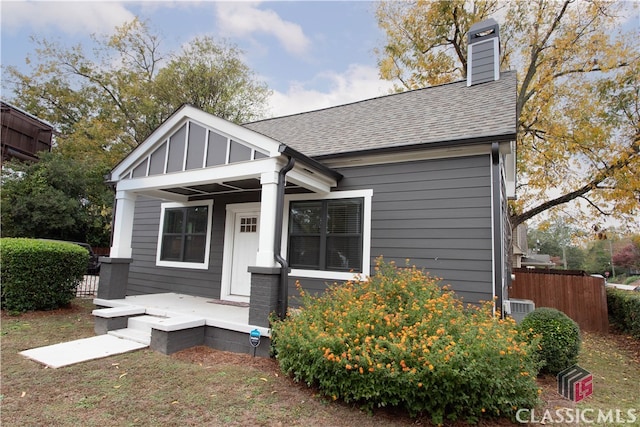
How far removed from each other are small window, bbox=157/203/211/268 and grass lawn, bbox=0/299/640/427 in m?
3.22

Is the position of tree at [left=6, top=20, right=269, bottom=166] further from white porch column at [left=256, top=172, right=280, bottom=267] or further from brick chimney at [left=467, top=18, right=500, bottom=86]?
white porch column at [left=256, top=172, right=280, bottom=267]

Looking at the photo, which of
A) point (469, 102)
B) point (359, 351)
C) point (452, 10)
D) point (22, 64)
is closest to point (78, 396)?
point (359, 351)

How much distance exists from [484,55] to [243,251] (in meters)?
6.80

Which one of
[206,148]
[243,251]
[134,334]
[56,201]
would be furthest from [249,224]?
[56,201]

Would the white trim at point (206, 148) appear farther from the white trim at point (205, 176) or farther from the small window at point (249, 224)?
the small window at point (249, 224)

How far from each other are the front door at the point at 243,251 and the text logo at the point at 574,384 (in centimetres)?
545

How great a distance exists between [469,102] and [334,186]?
10.2 feet

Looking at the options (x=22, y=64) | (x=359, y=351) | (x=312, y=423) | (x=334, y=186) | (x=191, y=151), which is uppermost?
(x=22, y=64)

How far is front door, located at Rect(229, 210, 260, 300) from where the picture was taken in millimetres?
7344

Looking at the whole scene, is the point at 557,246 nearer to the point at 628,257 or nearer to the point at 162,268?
the point at 628,257

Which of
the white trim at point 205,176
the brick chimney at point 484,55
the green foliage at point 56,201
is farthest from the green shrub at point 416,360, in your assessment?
the green foliage at point 56,201

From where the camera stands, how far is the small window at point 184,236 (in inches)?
312

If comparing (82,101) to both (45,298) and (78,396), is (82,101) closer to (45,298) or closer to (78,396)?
(45,298)

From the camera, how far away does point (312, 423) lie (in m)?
2.94
